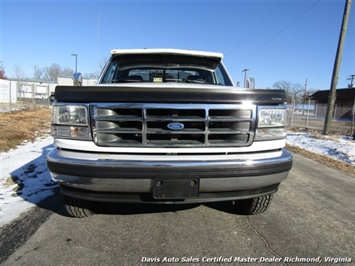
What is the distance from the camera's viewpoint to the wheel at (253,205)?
9.36 ft

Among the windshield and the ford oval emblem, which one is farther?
the windshield

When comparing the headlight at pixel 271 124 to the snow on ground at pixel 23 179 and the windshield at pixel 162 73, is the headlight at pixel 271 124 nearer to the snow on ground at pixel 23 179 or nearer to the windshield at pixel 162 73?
the windshield at pixel 162 73

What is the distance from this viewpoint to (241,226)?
112 inches

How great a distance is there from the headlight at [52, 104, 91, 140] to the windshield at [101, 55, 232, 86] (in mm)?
1574

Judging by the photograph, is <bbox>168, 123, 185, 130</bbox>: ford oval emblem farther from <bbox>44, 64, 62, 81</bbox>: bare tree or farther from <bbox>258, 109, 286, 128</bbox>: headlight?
<bbox>44, 64, 62, 81</bbox>: bare tree

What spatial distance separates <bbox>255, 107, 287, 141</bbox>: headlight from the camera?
2.44 meters

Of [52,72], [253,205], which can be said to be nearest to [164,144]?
[253,205]

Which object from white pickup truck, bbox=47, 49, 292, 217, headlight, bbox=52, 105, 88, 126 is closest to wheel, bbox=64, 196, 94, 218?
white pickup truck, bbox=47, 49, 292, 217

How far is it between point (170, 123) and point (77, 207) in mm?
1385

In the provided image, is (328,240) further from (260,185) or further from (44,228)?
(44,228)

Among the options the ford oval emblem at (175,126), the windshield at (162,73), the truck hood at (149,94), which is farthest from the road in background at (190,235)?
the windshield at (162,73)

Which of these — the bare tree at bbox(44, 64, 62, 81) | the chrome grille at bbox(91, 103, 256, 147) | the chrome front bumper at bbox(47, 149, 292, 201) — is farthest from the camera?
the bare tree at bbox(44, 64, 62, 81)

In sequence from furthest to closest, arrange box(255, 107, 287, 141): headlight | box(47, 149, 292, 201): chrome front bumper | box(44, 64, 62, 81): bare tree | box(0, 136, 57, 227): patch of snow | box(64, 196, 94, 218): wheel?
box(44, 64, 62, 81): bare tree → box(0, 136, 57, 227): patch of snow → box(64, 196, 94, 218): wheel → box(255, 107, 287, 141): headlight → box(47, 149, 292, 201): chrome front bumper

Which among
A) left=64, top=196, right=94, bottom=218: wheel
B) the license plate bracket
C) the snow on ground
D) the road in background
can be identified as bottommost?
the snow on ground
